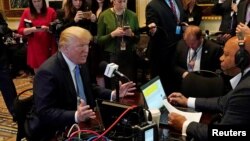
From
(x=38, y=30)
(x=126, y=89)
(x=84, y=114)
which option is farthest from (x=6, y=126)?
(x=84, y=114)

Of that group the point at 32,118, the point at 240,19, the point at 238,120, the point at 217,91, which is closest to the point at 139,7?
the point at 240,19

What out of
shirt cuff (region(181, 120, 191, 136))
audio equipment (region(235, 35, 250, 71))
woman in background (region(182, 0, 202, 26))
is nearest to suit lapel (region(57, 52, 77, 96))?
shirt cuff (region(181, 120, 191, 136))

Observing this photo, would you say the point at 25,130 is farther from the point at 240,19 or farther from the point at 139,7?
the point at 139,7

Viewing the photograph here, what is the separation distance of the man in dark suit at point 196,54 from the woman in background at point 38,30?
5.66 ft

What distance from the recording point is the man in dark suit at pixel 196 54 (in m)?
3.65

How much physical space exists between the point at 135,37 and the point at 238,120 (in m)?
2.44

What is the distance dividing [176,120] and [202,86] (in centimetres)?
86

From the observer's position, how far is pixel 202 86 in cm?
285

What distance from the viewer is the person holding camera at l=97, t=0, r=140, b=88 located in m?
4.04

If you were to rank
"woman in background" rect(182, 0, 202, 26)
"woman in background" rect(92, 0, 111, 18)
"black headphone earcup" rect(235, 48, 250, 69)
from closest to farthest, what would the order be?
"black headphone earcup" rect(235, 48, 250, 69)
"woman in background" rect(92, 0, 111, 18)
"woman in background" rect(182, 0, 202, 26)

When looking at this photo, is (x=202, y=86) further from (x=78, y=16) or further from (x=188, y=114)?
(x=78, y=16)

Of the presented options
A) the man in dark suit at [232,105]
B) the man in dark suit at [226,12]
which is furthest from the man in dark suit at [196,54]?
the man in dark suit at [232,105]

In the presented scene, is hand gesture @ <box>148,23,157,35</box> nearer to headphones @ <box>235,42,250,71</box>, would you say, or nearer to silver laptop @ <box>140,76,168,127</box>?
silver laptop @ <box>140,76,168,127</box>

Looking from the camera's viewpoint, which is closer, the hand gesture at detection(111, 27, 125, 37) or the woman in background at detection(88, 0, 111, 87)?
the hand gesture at detection(111, 27, 125, 37)
